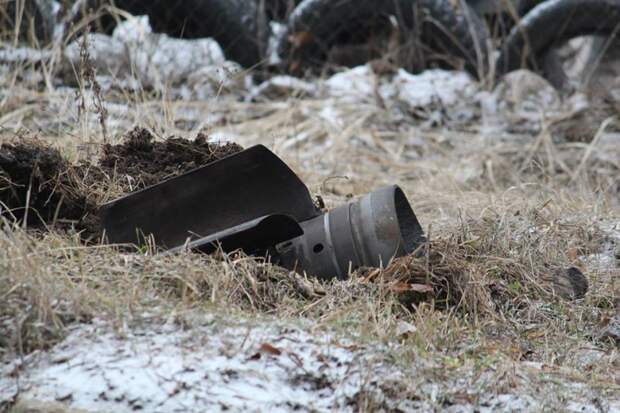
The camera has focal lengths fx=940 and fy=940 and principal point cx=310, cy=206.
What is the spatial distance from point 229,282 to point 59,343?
1.84 feet

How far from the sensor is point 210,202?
9.82 feet

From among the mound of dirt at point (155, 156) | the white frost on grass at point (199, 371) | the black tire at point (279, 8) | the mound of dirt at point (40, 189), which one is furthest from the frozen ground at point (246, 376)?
the black tire at point (279, 8)

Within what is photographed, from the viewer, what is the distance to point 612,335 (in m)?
2.85

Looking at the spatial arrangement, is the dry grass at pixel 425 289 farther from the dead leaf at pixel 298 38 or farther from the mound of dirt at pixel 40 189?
the dead leaf at pixel 298 38

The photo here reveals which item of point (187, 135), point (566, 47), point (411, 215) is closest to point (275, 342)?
point (411, 215)

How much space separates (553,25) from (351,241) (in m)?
4.71

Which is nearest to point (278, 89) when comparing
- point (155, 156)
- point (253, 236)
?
point (155, 156)

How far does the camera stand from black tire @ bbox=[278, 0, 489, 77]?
22.3ft

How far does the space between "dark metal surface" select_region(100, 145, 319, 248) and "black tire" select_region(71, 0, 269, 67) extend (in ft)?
11.6

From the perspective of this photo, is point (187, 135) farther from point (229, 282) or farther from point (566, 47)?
point (566, 47)

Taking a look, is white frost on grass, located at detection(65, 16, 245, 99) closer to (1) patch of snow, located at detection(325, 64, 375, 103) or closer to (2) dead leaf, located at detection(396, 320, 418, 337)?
(1) patch of snow, located at detection(325, 64, 375, 103)

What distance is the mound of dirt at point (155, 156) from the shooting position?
330 centimetres

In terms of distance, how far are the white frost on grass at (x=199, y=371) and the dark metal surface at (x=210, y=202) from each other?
0.76 meters

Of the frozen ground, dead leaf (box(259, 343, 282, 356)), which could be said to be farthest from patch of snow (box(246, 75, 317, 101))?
dead leaf (box(259, 343, 282, 356))
